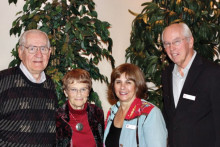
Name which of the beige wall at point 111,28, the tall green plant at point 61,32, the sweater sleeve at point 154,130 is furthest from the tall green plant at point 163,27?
the sweater sleeve at point 154,130

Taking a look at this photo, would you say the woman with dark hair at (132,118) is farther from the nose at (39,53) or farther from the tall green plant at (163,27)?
the tall green plant at (163,27)

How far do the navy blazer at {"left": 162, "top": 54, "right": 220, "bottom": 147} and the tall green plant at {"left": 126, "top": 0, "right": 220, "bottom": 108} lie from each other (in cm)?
114

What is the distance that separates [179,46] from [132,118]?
0.83 meters

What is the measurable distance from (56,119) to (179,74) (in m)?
1.27

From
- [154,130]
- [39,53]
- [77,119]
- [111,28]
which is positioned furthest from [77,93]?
[111,28]

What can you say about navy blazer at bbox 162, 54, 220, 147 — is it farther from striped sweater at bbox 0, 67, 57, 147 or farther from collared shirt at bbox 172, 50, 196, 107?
striped sweater at bbox 0, 67, 57, 147

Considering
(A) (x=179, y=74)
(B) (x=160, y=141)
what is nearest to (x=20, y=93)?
(B) (x=160, y=141)

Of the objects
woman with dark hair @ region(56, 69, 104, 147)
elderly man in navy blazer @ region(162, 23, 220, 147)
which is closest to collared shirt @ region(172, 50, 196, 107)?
elderly man in navy blazer @ region(162, 23, 220, 147)

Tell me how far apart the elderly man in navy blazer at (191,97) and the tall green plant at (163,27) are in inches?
35.8

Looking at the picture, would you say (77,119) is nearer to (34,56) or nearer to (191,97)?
(34,56)

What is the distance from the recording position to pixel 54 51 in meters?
3.32

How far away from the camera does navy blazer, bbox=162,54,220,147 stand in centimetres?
249

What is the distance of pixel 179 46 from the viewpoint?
2719mm

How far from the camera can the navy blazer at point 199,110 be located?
2.49 meters
